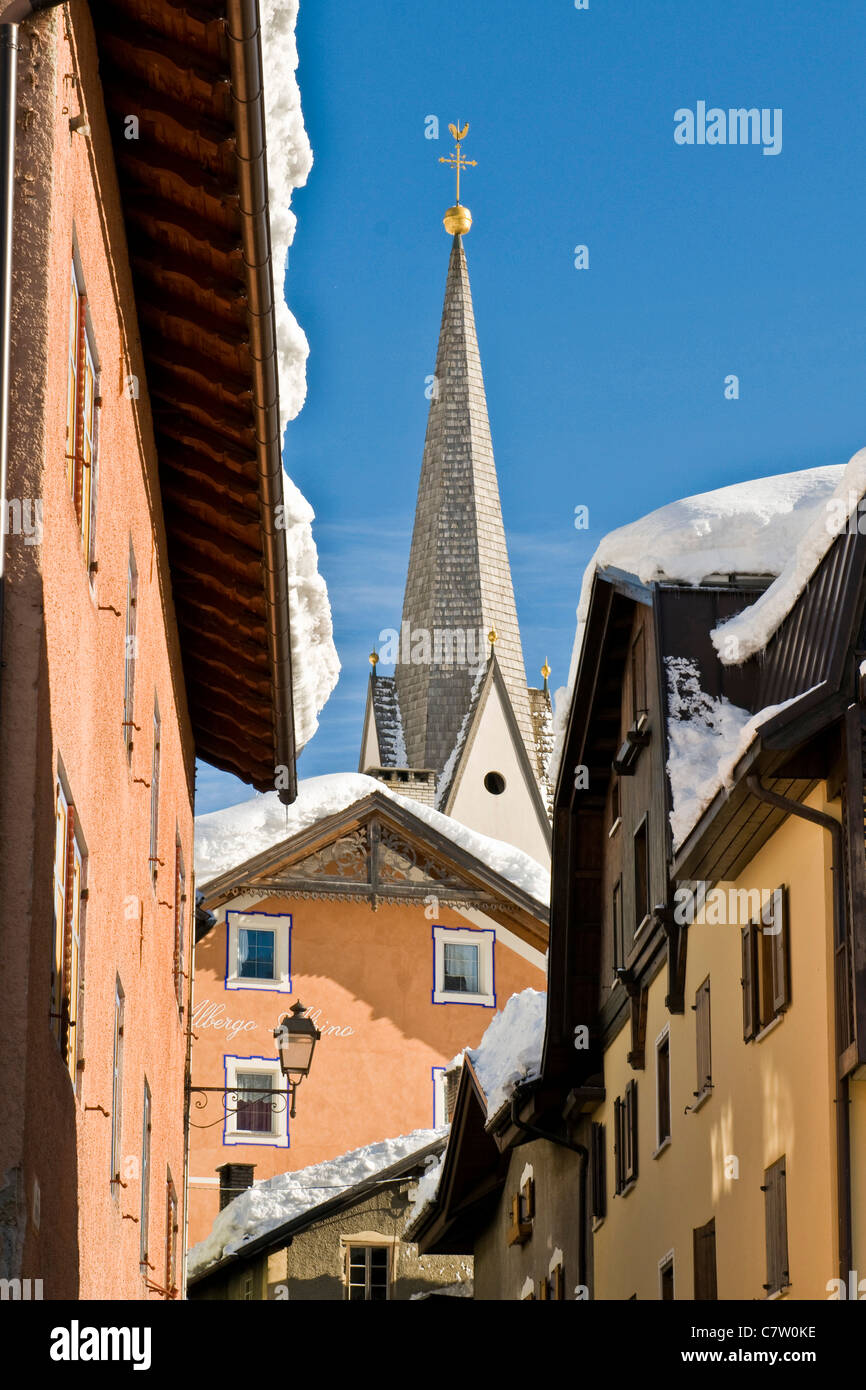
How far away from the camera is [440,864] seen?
40.0m

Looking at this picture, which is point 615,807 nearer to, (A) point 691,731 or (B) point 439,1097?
(A) point 691,731

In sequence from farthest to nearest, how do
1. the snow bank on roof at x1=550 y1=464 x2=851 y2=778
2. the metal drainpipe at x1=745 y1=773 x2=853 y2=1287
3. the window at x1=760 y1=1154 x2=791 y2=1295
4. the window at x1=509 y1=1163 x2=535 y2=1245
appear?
the window at x1=509 y1=1163 x2=535 y2=1245
the snow bank on roof at x1=550 y1=464 x2=851 y2=778
the window at x1=760 y1=1154 x2=791 y2=1295
the metal drainpipe at x1=745 y1=773 x2=853 y2=1287

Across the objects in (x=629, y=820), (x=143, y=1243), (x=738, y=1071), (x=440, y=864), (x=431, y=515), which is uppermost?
(x=431, y=515)

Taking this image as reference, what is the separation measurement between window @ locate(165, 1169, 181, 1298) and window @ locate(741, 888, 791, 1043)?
4654mm

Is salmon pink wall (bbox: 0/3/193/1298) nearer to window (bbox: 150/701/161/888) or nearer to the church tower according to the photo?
window (bbox: 150/701/161/888)

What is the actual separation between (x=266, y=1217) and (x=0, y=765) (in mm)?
25970

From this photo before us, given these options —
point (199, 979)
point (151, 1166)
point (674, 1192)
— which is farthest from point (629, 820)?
point (199, 979)

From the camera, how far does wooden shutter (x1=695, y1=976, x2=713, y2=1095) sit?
17016mm

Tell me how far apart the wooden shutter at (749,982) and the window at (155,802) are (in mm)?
4210

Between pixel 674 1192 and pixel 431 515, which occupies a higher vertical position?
pixel 431 515

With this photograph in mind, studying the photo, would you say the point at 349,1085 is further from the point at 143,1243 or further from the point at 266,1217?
the point at 143,1243

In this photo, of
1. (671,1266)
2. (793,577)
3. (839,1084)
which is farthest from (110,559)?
(671,1266)

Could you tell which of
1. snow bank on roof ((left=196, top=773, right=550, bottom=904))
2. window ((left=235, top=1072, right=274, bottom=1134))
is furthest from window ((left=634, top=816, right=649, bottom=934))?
snow bank on roof ((left=196, top=773, right=550, bottom=904))

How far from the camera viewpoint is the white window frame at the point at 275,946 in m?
38.6
